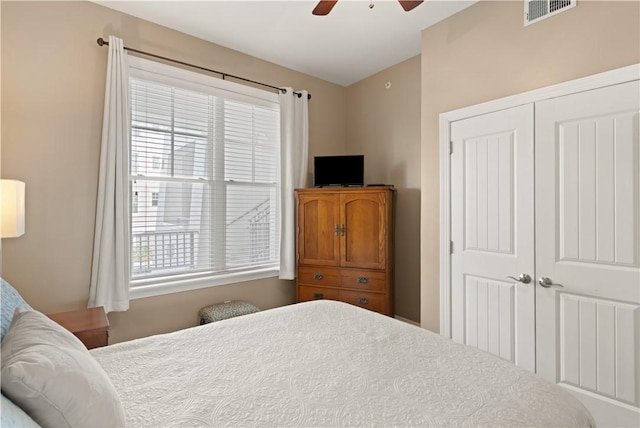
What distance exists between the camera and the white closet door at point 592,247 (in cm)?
184

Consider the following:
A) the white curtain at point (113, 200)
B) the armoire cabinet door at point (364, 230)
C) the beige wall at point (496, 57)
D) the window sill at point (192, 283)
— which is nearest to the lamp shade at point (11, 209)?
the white curtain at point (113, 200)

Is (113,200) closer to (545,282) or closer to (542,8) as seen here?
(545,282)

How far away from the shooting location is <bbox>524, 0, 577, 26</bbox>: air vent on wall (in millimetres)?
2086

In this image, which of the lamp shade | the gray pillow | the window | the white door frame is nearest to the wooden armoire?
the window

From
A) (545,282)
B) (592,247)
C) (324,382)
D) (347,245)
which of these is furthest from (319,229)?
(324,382)

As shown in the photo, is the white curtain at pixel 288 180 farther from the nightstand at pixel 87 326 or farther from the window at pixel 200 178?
the nightstand at pixel 87 326

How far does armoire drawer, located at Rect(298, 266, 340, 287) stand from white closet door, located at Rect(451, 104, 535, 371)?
1.16 metres

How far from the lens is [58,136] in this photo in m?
2.45

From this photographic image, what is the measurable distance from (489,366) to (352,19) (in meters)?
2.70

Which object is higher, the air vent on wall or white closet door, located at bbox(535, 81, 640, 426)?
the air vent on wall

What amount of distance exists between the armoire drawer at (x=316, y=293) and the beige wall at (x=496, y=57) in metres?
0.88

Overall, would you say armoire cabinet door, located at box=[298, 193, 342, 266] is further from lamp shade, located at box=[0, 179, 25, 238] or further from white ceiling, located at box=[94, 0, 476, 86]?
lamp shade, located at box=[0, 179, 25, 238]

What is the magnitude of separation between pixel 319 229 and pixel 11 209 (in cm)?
236

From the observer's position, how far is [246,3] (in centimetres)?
261
